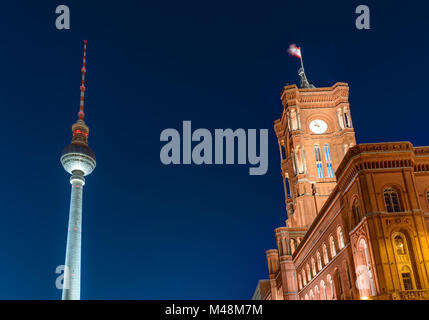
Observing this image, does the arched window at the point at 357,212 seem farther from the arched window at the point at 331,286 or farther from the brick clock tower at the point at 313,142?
the brick clock tower at the point at 313,142

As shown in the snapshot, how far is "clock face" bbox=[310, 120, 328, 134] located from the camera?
100500 millimetres

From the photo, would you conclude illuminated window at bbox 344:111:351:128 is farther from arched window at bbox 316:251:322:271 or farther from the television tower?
the television tower

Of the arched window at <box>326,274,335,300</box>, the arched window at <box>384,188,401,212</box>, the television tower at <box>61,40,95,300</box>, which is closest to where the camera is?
the arched window at <box>384,188,401,212</box>

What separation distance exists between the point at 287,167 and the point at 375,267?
7374cm

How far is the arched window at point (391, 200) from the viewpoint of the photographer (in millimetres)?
43188

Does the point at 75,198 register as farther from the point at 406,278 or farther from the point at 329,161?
the point at 406,278

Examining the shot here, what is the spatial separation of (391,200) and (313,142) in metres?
56.1

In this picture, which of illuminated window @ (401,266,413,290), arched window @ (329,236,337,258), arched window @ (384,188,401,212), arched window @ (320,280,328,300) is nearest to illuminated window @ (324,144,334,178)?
arched window @ (320,280,328,300)

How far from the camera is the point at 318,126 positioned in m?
101

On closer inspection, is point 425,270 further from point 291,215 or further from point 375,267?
point 291,215

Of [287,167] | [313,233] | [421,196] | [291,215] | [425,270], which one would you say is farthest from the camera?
[287,167]

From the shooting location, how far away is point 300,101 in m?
102
